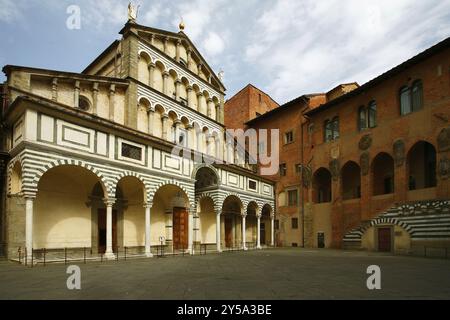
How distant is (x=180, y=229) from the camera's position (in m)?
25.5

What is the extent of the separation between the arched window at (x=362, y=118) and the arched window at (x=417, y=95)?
13.5 feet

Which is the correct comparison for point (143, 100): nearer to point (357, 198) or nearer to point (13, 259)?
point (13, 259)

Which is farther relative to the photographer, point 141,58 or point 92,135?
point 141,58

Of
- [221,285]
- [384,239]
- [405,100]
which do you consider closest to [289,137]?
[405,100]

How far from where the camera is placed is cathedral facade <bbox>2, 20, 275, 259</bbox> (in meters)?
15.7

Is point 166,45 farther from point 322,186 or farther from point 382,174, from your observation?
point 382,174

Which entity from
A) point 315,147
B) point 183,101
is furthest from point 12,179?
point 315,147

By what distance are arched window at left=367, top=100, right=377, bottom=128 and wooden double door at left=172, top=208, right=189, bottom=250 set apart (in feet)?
50.5

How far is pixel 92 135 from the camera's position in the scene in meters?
17.2

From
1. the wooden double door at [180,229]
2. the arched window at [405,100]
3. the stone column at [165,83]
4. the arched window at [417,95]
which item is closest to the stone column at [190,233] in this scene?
the wooden double door at [180,229]

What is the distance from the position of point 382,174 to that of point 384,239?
495 cm

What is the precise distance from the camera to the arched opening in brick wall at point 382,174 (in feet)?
85.1

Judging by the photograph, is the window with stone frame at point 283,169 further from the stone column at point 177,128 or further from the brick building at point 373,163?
the stone column at point 177,128
